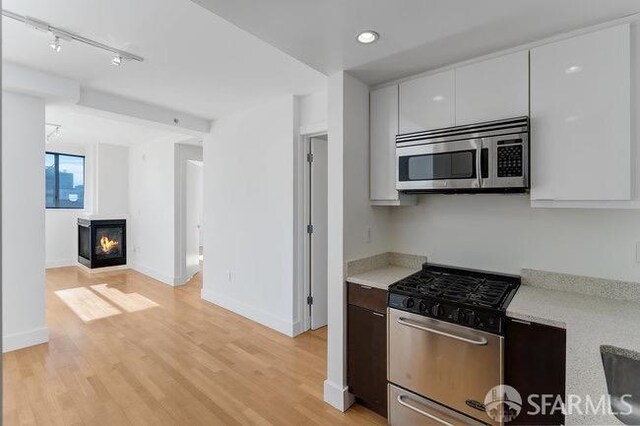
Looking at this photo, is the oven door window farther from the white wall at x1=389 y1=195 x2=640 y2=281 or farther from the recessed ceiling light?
the recessed ceiling light

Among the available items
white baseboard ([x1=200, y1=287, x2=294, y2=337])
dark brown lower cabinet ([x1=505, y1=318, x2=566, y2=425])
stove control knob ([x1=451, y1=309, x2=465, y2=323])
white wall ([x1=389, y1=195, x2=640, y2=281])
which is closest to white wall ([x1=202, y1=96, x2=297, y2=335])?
white baseboard ([x1=200, y1=287, x2=294, y2=337])

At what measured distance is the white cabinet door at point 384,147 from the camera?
100 inches

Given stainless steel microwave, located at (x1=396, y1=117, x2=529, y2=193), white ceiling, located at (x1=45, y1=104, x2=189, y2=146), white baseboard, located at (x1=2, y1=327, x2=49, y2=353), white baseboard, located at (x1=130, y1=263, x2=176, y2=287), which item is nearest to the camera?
stainless steel microwave, located at (x1=396, y1=117, x2=529, y2=193)

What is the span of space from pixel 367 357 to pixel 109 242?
634 centimetres

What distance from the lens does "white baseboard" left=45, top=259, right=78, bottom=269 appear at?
683 centimetres

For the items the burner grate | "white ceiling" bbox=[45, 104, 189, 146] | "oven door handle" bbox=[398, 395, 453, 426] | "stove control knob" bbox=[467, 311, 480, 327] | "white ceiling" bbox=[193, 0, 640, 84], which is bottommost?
"oven door handle" bbox=[398, 395, 453, 426]

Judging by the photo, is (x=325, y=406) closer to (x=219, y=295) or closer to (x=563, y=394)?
(x=563, y=394)

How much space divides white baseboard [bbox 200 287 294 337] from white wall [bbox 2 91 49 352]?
1.81m

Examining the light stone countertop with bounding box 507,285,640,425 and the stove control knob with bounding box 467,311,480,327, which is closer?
the light stone countertop with bounding box 507,285,640,425

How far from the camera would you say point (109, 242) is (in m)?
6.79

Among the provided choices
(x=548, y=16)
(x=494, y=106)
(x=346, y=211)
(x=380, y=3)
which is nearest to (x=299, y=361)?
(x=346, y=211)

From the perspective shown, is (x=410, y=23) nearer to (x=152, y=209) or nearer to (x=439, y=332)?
(x=439, y=332)

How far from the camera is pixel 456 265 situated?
260cm

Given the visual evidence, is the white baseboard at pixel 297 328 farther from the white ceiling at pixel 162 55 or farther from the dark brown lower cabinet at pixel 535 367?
the white ceiling at pixel 162 55
